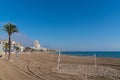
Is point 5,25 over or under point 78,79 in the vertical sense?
over

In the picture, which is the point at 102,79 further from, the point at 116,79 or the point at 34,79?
the point at 34,79

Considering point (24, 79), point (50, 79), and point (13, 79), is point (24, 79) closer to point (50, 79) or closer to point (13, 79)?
point (13, 79)

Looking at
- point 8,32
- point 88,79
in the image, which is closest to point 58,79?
point 88,79

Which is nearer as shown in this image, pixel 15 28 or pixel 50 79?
pixel 50 79

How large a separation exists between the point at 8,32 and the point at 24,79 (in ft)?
72.9

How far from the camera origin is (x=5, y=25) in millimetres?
29688

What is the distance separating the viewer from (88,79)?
996 cm

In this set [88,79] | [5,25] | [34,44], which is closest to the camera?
[88,79]

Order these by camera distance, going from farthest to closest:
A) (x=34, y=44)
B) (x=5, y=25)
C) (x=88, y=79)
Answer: (x=34, y=44) → (x=5, y=25) → (x=88, y=79)

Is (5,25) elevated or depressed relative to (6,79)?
elevated

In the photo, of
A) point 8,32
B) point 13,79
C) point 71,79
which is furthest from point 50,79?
point 8,32

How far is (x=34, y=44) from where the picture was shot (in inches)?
7510

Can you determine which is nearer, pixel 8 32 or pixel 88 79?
pixel 88 79

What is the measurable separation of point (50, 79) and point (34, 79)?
3.82 feet
